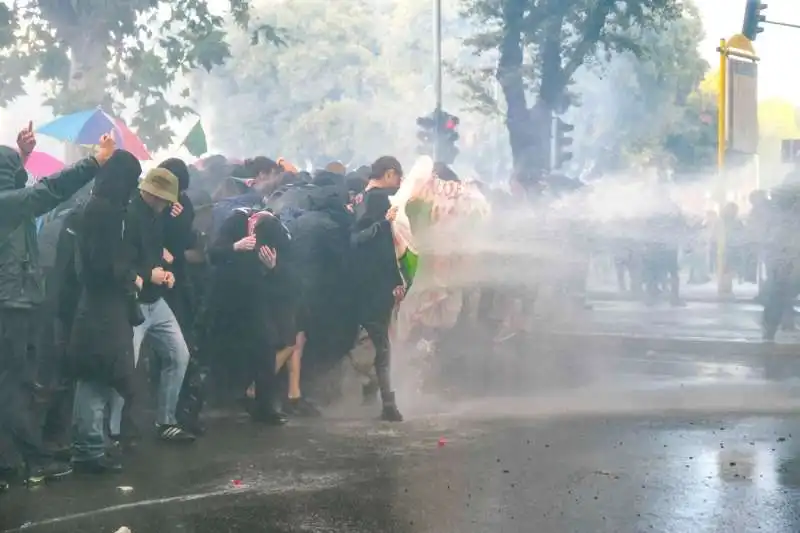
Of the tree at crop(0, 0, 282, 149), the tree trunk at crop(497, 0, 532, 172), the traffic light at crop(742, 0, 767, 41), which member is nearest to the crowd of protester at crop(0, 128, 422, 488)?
the tree at crop(0, 0, 282, 149)

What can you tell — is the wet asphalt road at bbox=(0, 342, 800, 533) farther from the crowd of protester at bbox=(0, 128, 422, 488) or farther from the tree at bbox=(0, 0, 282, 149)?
the tree at bbox=(0, 0, 282, 149)

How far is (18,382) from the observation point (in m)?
6.91

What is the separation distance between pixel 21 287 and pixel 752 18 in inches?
573

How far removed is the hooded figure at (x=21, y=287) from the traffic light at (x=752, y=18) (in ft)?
46.0

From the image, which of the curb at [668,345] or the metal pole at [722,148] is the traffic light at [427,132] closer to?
the metal pole at [722,148]

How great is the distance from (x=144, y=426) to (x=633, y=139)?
33893 mm

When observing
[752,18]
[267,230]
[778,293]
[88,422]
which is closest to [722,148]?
[752,18]

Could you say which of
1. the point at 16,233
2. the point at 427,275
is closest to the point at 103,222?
the point at 16,233

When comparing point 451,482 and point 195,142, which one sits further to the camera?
point 195,142

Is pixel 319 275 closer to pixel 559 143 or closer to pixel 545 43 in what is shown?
pixel 559 143

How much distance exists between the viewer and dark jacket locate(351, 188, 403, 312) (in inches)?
352

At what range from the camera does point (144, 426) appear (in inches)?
339

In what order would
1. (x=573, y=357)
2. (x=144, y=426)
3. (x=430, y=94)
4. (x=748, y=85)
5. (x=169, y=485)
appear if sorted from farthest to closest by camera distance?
(x=430, y=94), (x=748, y=85), (x=573, y=357), (x=144, y=426), (x=169, y=485)

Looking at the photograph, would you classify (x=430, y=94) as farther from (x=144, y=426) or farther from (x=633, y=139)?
(x=144, y=426)
